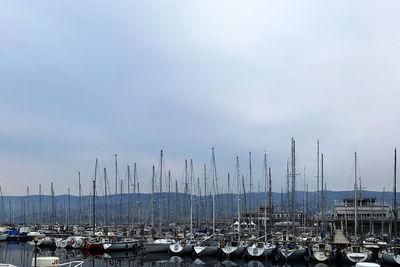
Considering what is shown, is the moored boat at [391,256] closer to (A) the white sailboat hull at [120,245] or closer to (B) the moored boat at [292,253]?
(B) the moored boat at [292,253]

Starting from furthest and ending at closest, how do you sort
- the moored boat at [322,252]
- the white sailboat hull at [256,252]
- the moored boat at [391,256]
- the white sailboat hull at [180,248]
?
the white sailboat hull at [180,248], the white sailboat hull at [256,252], the moored boat at [322,252], the moored boat at [391,256]

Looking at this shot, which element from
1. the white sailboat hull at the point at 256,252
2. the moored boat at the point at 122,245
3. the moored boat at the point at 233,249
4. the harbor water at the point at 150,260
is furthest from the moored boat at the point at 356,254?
the moored boat at the point at 122,245

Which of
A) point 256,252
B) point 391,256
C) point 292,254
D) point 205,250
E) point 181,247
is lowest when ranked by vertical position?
point 205,250

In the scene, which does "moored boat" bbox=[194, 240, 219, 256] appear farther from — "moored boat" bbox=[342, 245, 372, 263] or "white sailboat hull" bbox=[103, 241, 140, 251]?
"moored boat" bbox=[342, 245, 372, 263]

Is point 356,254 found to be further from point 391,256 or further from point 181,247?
point 181,247

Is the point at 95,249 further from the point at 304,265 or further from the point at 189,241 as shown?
the point at 304,265

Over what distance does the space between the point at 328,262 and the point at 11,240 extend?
6752 centimetres

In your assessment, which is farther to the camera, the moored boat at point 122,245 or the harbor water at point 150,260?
the moored boat at point 122,245

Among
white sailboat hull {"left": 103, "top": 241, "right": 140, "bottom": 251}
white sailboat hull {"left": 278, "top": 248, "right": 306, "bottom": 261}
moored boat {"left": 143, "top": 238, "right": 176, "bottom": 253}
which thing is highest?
white sailboat hull {"left": 278, "top": 248, "right": 306, "bottom": 261}

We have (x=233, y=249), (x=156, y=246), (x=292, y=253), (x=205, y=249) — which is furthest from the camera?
(x=156, y=246)

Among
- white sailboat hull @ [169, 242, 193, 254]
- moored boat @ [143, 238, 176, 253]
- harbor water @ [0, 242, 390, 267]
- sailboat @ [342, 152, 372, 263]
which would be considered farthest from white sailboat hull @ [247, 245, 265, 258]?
moored boat @ [143, 238, 176, 253]

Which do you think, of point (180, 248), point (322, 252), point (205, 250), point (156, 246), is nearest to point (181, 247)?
point (180, 248)

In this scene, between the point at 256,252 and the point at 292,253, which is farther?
the point at 256,252

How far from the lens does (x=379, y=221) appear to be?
8700 cm
